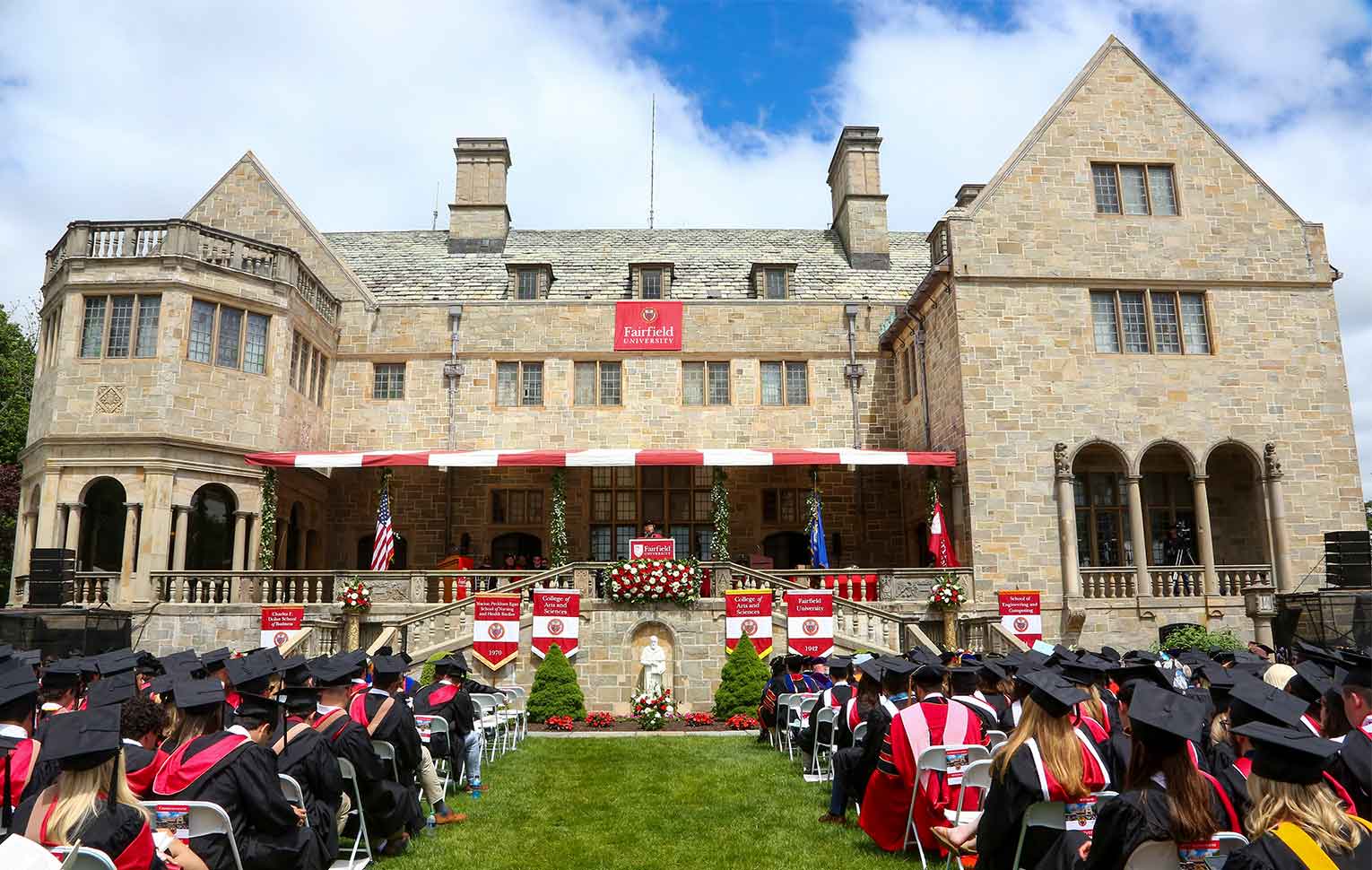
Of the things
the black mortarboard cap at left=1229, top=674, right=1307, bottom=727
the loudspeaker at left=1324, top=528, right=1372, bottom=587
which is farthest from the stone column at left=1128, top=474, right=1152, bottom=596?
the black mortarboard cap at left=1229, top=674, right=1307, bottom=727

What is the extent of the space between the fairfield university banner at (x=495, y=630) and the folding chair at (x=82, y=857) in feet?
45.6

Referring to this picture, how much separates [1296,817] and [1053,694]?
1969mm

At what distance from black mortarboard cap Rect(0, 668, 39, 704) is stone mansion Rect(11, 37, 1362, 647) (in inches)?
639

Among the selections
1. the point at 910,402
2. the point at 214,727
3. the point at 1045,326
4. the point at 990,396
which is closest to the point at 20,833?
the point at 214,727

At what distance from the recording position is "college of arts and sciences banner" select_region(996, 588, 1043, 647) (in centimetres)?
1838

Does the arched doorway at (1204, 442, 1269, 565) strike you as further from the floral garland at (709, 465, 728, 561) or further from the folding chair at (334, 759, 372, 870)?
the folding chair at (334, 759, 372, 870)

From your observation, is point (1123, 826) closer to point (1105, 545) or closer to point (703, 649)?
point (703, 649)

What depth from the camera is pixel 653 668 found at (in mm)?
17688

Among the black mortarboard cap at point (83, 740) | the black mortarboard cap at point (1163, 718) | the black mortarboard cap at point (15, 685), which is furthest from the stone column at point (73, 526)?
the black mortarboard cap at point (1163, 718)

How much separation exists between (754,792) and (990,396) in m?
14.2

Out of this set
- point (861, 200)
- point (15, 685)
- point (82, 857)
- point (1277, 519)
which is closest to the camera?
point (82, 857)

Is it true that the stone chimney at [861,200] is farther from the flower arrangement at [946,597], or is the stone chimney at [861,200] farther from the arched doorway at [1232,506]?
the flower arrangement at [946,597]

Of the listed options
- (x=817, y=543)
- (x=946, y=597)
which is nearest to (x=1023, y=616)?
(x=946, y=597)

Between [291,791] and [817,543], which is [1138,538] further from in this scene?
[291,791]
